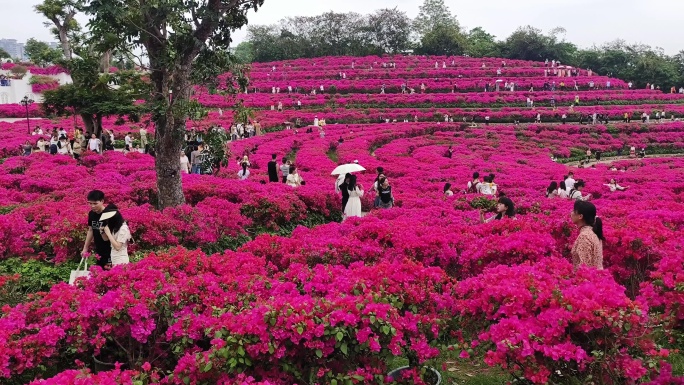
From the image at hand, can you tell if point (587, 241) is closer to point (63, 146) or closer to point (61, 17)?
point (63, 146)

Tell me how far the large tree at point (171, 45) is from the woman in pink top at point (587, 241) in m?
6.81

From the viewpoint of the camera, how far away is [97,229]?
7.33 metres

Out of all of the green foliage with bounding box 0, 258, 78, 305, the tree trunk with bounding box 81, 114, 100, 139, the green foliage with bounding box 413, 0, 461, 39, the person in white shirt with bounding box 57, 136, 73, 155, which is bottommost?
the green foliage with bounding box 0, 258, 78, 305

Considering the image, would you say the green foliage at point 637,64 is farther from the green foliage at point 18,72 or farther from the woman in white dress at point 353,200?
the green foliage at point 18,72

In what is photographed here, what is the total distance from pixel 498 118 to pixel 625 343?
132ft

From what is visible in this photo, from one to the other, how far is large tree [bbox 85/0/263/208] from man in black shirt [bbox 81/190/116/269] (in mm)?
3055

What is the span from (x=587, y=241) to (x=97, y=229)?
5948mm

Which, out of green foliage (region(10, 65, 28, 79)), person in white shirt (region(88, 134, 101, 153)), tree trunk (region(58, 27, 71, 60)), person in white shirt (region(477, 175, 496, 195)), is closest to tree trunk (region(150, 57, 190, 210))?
person in white shirt (region(477, 175, 496, 195))

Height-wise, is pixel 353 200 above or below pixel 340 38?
below

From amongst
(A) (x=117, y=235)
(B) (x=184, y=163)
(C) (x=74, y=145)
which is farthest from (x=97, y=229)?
(C) (x=74, y=145)

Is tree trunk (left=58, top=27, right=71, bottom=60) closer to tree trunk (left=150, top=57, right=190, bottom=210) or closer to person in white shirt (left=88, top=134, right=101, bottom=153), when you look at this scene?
person in white shirt (left=88, top=134, right=101, bottom=153)

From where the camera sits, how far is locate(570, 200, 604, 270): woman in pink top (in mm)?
5824

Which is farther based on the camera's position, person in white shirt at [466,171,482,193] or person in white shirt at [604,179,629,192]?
person in white shirt at [604,179,629,192]

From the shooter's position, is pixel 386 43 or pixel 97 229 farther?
pixel 386 43
